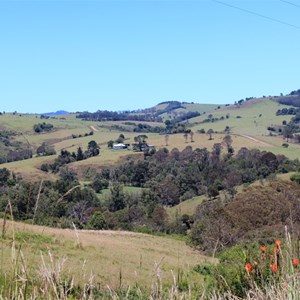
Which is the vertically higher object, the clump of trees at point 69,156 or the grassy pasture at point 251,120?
the grassy pasture at point 251,120

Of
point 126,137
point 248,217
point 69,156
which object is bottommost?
point 69,156

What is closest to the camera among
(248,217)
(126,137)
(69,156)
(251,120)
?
(248,217)

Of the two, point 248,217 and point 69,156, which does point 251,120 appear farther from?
point 248,217

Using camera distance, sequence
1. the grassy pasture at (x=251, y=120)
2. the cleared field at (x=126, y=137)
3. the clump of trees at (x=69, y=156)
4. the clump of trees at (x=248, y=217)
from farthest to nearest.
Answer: the grassy pasture at (x=251, y=120)
the cleared field at (x=126, y=137)
the clump of trees at (x=69, y=156)
the clump of trees at (x=248, y=217)

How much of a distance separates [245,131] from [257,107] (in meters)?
58.0

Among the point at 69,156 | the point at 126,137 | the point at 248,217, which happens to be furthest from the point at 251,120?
the point at 248,217

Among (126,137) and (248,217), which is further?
(126,137)

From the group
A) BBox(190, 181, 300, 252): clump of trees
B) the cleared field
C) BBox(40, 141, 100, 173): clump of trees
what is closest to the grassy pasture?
the cleared field

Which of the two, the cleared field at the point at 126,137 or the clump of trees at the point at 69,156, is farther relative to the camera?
the cleared field at the point at 126,137

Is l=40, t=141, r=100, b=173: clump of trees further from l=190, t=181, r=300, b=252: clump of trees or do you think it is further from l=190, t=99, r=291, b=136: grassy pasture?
l=190, t=181, r=300, b=252: clump of trees

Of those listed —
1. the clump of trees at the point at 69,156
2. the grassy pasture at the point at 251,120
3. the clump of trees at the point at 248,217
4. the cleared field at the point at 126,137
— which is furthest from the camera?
the grassy pasture at the point at 251,120

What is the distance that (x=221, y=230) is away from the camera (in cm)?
3944

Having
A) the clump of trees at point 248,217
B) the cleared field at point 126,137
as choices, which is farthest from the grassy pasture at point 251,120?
the clump of trees at point 248,217

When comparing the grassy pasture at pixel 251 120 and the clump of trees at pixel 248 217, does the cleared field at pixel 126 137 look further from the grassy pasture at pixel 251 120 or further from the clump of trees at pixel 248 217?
the clump of trees at pixel 248 217
